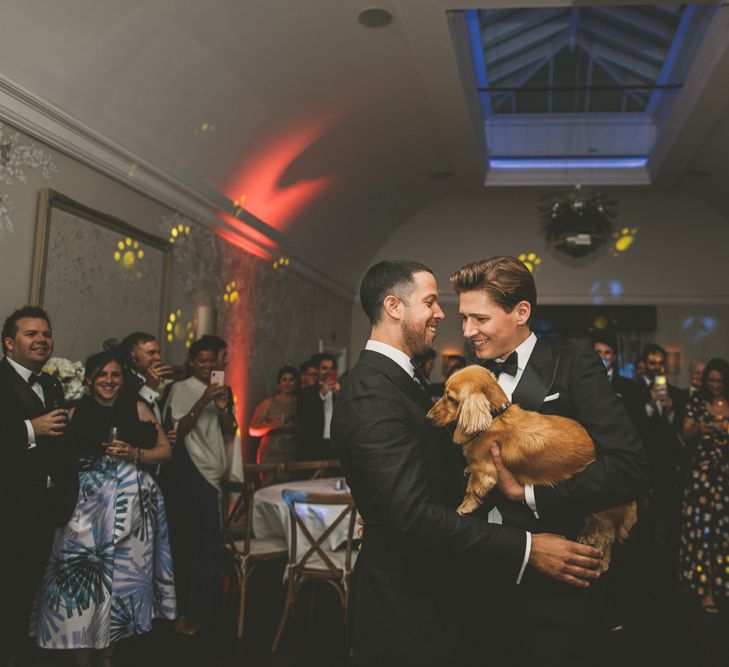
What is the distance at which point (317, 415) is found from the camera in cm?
686

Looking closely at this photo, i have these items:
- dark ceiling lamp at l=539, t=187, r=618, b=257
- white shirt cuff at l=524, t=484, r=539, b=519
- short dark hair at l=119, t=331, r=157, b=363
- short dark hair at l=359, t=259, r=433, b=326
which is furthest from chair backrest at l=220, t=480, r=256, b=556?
dark ceiling lamp at l=539, t=187, r=618, b=257

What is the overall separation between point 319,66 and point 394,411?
15.0ft

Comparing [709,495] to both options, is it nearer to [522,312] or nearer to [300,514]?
[300,514]

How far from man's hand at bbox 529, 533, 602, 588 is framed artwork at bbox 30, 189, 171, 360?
332 cm

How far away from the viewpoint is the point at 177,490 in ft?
15.5

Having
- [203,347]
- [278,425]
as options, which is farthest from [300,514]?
[278,425]

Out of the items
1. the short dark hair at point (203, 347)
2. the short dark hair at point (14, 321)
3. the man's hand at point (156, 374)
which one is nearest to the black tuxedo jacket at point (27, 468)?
the short dark hair at point (14, 321)

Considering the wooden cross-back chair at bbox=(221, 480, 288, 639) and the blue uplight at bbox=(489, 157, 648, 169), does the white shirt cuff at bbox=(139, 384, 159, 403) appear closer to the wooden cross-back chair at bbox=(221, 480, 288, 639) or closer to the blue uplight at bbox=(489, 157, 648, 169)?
the wooden cross-back chair at bbox=(221, 480, 288, 639)

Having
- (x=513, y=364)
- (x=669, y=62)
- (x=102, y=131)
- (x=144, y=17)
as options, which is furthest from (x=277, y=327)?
(x=513, y=364)

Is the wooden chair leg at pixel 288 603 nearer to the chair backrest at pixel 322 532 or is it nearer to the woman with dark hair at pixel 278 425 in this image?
the chair backrest at pixel 322 532

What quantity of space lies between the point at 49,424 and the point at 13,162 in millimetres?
1561

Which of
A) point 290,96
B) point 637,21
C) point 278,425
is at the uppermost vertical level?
point 637,21

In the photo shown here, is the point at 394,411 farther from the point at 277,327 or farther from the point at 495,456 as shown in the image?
the point at 277,327

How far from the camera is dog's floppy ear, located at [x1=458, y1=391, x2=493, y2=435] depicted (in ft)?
5.75
